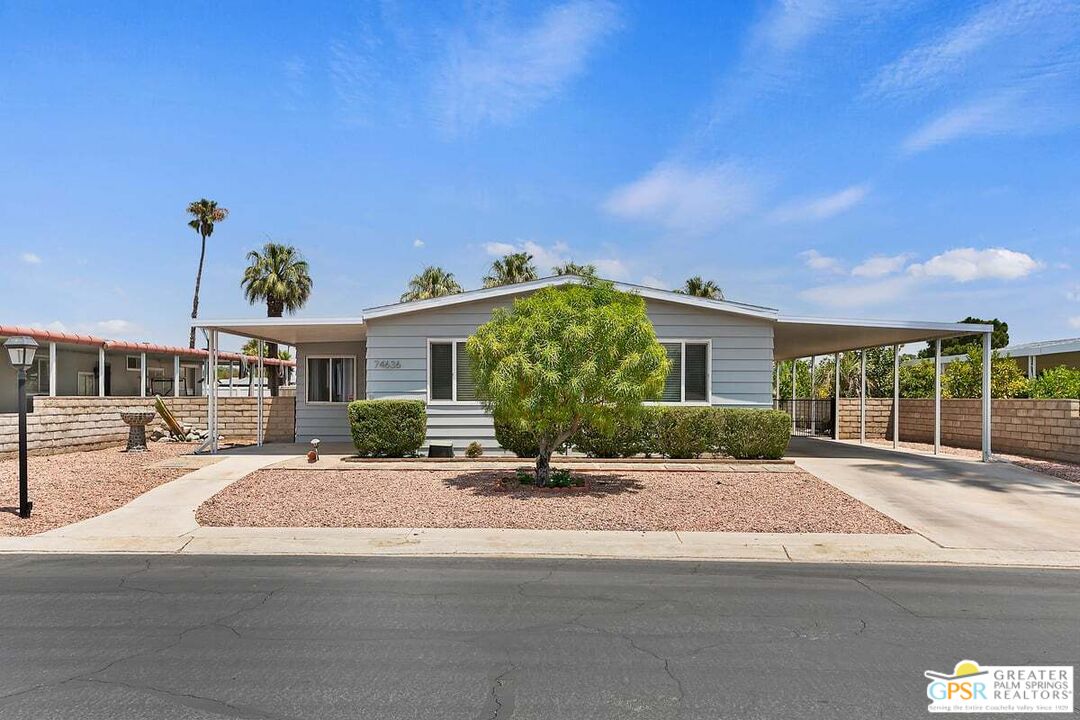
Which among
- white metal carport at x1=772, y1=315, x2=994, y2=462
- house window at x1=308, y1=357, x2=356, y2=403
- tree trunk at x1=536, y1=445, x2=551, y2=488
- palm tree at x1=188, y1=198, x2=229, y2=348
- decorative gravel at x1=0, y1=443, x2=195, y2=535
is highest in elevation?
palm tree at x1=188, y1=198, x2=229, y2=348

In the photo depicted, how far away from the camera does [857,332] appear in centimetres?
1642

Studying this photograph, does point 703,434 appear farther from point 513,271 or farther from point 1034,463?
point 513,271

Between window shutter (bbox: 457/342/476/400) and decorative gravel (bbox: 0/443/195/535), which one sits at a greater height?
window shutter (bbox: 457/342/476/400)

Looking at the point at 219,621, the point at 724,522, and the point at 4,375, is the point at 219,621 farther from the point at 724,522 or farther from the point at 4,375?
the point at 4,375

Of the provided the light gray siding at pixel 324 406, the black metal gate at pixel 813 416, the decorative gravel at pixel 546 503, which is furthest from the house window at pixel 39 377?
the black metal gate at pixel 813 416

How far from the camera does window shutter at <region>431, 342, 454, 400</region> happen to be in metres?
15.7

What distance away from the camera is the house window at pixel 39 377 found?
23219mm

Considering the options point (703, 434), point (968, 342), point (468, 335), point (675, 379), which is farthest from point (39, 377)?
point (968, 342)

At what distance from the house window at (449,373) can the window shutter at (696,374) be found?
4.81m

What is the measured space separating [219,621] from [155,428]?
57.5 feet

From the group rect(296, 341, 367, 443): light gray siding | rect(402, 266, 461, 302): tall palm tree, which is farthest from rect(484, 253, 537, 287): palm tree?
rect(296, 341, 367, 443): light gray siding

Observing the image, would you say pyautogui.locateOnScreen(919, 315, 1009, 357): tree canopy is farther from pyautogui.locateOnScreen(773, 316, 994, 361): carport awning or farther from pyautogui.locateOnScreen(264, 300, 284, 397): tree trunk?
pyautogui.locateOnScreen(264, 300, 284, 397): tree trunk

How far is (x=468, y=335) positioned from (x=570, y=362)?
17.9 feet

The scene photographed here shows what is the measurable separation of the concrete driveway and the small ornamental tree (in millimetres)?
4118
